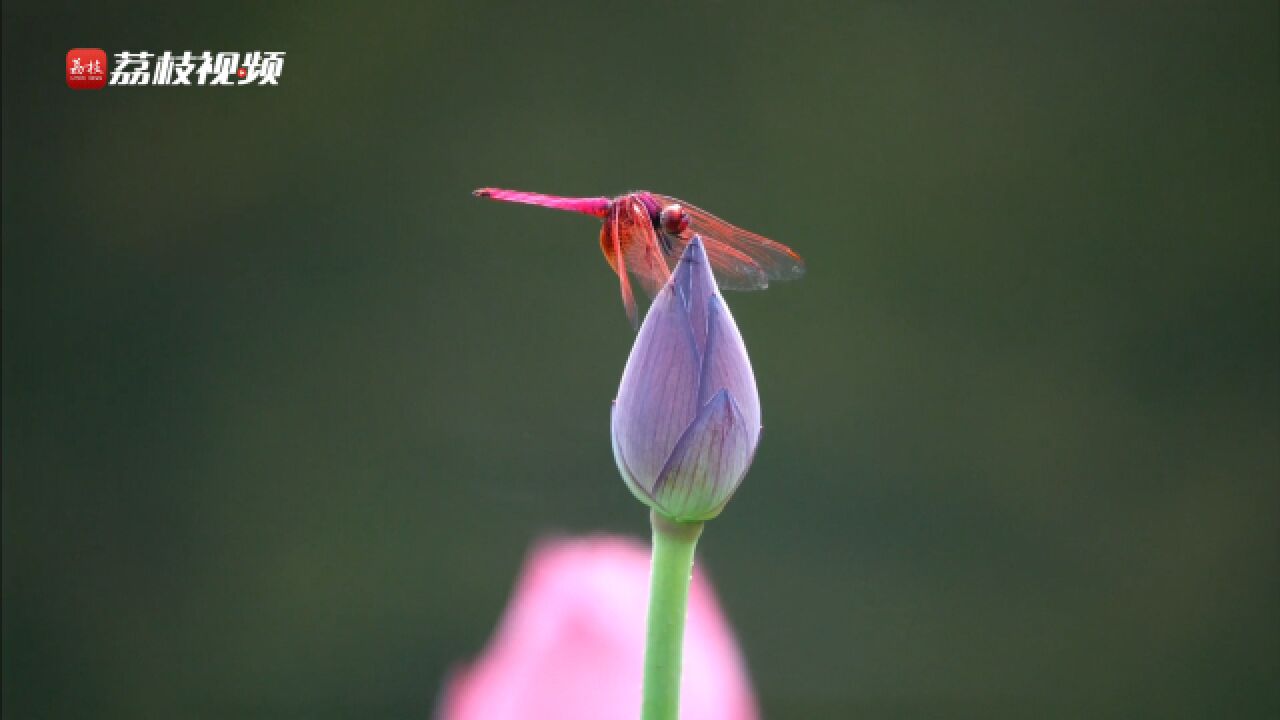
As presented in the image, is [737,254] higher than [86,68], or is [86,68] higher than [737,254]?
[86,68]

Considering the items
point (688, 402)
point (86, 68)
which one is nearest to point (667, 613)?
point (688, 402)

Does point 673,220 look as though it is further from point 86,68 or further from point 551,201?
point 86,68

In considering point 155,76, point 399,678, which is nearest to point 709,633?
point 155,76

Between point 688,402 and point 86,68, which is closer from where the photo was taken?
point 688,402

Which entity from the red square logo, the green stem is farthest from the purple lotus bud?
the red square logo

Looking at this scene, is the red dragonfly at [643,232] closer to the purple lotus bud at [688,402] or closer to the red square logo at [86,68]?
the purple lotus bud at [688,402]

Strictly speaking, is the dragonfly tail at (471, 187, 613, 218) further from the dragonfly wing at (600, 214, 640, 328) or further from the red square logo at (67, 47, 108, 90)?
the red square logo at (67, 47, 108, 90)
